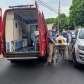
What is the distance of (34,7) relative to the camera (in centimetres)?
1349

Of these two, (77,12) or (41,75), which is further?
(77,12)

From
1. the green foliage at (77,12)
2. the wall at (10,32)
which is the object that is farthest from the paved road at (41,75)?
the green foliage at (77,12)

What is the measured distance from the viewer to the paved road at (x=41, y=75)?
10.5 m

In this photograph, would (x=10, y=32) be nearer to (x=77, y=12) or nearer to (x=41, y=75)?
(x=41, y=75)

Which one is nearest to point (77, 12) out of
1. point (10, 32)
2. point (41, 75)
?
point (10, 32)

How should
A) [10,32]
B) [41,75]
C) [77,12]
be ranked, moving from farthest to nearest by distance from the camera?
1. [77,12]
2. [10,32]
3. [41,75]

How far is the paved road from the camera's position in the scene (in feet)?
34.3

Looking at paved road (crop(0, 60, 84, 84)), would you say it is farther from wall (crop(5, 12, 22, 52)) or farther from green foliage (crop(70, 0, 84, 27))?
green foliage (crop(70, 0, 84, 27))

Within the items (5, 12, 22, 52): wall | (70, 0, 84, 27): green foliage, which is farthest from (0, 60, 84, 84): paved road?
(70, 0, 84, 27): green foliage

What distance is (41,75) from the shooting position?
11.7 meters

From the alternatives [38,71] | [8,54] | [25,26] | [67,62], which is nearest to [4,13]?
[8,54]

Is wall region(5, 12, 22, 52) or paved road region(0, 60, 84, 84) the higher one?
wall region(5, 12, 22, 52)

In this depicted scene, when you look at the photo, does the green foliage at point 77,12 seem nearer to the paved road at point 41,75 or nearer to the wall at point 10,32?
the wall at point 10,32

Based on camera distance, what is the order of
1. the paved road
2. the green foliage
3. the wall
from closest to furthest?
the paved road
the wall
the green foliage
